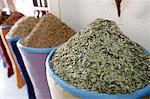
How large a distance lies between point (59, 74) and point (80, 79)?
0.07 m

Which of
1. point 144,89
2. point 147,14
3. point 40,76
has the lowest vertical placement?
point 40,76

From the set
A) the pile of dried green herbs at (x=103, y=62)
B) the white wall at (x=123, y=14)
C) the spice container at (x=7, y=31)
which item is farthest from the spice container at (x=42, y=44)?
the spice container at (x=7, y=31)

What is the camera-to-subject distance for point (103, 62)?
2.03ft

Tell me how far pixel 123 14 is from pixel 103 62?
0.35 meters

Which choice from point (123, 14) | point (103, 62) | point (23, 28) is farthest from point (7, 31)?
point (103, 62)

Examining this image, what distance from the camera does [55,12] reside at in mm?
1173

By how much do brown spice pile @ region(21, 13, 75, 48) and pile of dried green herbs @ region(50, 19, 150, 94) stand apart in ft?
0.81

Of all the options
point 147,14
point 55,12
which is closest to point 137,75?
point 147,14

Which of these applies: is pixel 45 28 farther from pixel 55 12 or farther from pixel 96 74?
pixel 96 74

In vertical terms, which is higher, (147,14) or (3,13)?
(147,14)

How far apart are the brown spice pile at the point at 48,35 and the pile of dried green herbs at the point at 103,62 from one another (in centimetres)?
25

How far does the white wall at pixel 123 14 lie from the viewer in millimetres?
866

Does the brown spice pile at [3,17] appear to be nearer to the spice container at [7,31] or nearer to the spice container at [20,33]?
the spice container at [7,31]

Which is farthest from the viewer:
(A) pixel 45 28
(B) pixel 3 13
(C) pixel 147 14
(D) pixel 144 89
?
(B) pixel 3 13
